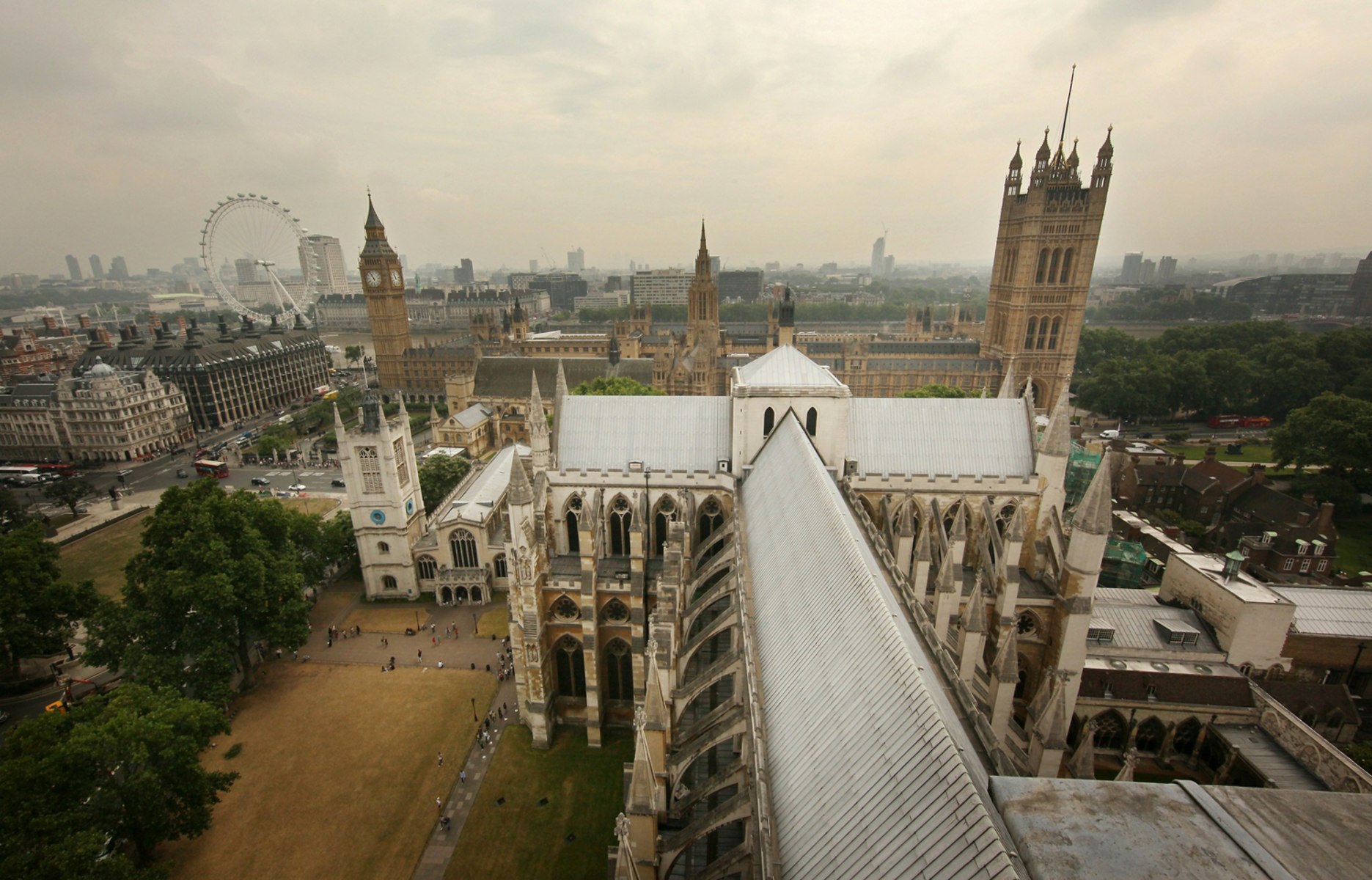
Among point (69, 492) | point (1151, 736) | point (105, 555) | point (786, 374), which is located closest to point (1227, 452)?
point (1151, 736)

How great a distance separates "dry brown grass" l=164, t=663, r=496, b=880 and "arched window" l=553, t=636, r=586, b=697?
5.14 metres

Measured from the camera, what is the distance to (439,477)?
172 ft

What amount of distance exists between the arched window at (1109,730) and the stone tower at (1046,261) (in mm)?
46393

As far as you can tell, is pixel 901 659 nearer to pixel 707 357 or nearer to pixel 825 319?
pixel 707 357

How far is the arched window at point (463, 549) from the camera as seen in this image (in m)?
41.3

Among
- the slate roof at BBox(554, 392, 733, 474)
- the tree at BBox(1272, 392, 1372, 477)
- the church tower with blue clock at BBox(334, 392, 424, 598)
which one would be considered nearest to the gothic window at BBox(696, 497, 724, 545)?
the slate roof at BBox(554, 392, 733, 474)

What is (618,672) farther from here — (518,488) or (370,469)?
(370,469)

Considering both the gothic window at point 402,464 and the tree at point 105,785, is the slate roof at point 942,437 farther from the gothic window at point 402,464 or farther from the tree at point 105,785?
the tree at point 105,785

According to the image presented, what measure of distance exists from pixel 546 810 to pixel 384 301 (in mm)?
88858

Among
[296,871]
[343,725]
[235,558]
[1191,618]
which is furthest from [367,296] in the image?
[1191,618]

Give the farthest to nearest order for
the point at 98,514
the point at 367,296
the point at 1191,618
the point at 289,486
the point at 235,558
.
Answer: the point at 367,296, the point at 289,486, the point at 98,514, the point at 235,558, the point at 1191,618

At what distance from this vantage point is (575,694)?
99.6 feet

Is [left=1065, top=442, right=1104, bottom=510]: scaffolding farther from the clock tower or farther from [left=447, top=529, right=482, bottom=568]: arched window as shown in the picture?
the clock tower

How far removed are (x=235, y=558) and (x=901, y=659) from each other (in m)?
34.3
